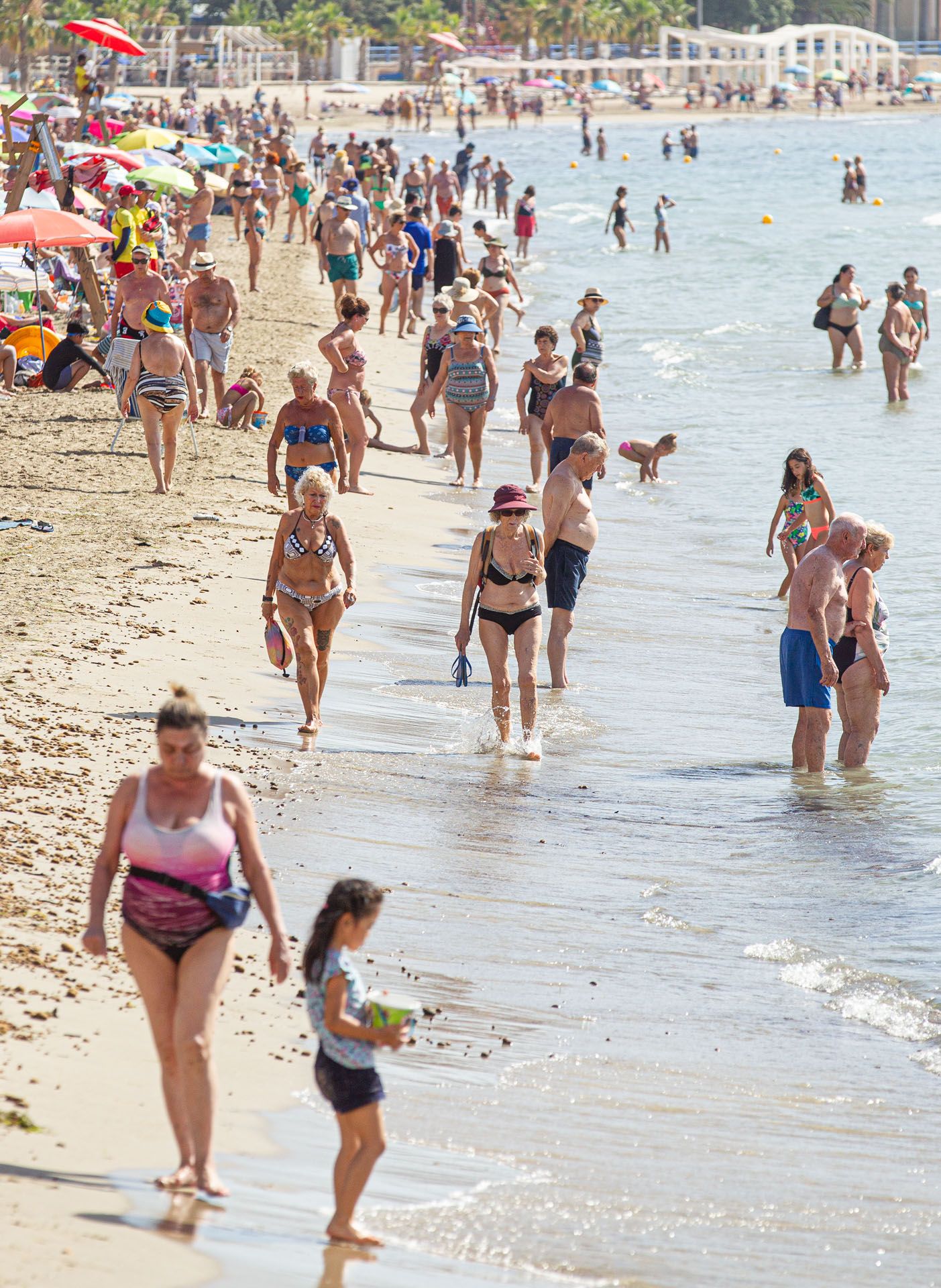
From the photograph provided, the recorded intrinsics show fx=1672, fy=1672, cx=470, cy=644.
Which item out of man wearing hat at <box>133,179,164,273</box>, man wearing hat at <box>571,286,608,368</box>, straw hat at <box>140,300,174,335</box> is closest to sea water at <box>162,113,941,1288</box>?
man wearing hat at <box>571,286,608,368</box>

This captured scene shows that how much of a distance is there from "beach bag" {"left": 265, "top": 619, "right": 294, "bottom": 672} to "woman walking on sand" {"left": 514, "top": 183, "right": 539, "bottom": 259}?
84.1 ft

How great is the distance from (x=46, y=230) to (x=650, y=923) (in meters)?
9.69

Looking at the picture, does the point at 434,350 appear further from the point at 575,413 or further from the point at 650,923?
the point at 650,923

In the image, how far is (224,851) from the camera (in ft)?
13.6

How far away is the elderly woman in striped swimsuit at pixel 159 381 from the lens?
11.8 m

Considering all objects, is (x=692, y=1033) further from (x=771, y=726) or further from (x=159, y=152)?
(x=159, y=152)

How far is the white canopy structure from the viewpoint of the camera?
9381 cm

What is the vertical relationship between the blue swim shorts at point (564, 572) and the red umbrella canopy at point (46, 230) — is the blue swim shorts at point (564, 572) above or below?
below

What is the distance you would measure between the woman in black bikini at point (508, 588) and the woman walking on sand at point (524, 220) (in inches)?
999

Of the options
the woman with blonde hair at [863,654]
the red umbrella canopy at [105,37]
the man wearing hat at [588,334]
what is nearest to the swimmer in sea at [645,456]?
the man wearing hat at [588,334]

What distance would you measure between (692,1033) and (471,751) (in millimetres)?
3074

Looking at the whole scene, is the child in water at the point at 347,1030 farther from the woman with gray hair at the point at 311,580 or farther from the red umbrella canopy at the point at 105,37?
the red umbrella canopy at the point at 105,37

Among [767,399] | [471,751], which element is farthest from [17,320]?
[471,751]

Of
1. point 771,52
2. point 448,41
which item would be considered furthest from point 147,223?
point 771,52
